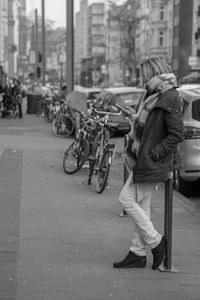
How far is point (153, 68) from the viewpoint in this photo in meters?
5.02

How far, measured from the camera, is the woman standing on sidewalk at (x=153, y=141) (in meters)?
4.87

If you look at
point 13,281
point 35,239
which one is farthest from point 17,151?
point 13,281

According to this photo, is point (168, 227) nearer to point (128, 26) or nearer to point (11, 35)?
point (128, 26)

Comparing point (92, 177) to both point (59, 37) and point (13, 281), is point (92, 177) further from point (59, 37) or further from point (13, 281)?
point (59, 37)

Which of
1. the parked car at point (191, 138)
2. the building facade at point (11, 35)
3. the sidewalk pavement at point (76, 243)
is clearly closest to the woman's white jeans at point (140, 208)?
the sidewalk pavement at point (76, 243)

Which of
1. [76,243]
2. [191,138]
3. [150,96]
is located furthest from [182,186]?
[150,96]

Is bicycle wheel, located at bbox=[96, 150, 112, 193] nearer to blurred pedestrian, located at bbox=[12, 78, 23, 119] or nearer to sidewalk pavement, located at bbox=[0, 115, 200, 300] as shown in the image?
sidewalk pavement, located at bbox=[0, 115, 200, 300]

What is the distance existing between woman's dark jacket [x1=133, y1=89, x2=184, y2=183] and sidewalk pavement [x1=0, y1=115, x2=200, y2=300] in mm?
850

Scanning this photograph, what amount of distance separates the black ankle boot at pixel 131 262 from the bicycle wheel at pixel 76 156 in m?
4.75

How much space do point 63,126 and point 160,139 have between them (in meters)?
13.5

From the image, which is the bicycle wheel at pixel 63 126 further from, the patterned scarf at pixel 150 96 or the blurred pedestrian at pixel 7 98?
the patterned scarf at pixel 150 96

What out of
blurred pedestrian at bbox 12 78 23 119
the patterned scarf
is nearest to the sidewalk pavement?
the patterned scarf

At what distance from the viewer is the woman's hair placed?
5.00 metres

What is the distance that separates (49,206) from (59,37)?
93105 millimetres
